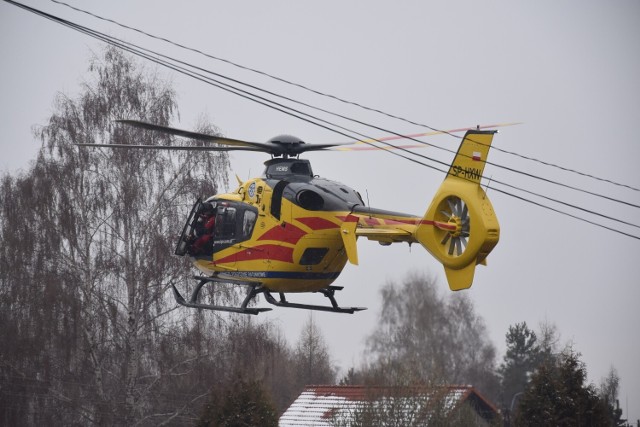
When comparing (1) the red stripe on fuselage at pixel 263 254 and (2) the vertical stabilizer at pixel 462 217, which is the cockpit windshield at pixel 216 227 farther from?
(2) the vertical stabilizer at pixel 462 217

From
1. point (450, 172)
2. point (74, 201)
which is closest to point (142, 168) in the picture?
point (74, 201)

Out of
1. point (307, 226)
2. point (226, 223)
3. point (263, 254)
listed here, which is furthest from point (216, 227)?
point (307, 226)

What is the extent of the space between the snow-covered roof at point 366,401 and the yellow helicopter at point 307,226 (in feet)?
26.9

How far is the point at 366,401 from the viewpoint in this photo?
30688 mm

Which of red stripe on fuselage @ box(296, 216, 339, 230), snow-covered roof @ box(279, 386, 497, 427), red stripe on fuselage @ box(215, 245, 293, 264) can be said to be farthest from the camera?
snow-covered roof @ box(279, 386, 497, 427)

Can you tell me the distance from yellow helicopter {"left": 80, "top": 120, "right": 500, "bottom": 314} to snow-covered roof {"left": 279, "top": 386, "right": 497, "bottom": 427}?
8204 mm

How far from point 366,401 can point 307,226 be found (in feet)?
34.7

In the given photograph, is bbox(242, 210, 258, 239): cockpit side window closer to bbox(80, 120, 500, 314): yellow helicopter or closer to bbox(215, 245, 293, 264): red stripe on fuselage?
bbox(80, 120, 500, 314): yellow helicopter

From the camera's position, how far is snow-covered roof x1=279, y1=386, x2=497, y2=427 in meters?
30.1

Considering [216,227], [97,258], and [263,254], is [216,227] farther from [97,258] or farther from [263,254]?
[97,258]

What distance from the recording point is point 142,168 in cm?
3550

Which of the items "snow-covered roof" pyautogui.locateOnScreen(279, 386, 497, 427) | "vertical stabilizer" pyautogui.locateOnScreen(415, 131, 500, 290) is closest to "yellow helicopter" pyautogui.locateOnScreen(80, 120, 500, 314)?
"vertical stabilizer" pyautogui.locateOnScreen(415, 131, 500, 290)

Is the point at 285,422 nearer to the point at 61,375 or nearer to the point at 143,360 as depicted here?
the point at 143,360

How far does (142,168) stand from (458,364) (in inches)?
1391
